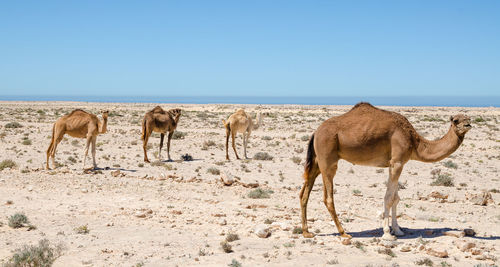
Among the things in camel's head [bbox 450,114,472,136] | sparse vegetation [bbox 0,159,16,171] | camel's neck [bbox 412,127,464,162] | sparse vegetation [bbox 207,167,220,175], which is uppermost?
camel's head [bbox 450,114,472,136]

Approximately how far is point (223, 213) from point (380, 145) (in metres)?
4.32

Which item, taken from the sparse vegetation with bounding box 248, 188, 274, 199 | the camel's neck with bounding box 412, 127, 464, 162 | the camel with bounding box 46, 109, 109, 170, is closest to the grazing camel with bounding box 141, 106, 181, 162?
the camel with bounding box 46, 109, 109, 170

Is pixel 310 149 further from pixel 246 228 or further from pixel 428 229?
pixel 428 229

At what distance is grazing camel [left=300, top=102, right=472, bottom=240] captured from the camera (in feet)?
29.4

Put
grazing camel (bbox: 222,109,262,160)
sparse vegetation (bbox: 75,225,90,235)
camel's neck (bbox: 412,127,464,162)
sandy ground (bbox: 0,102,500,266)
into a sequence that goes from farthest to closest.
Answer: grazing camel (bbox: 222,109,262,160) < sparse vegetation (bbox: 75,225,90,235) < camel's neck (bbox: 412,127,464,162) < sandy ground (bbox: 0,102,500,266)

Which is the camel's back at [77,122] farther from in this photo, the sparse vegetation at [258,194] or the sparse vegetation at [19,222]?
the sparse vegetation at [19,222]

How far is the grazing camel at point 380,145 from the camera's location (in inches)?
352

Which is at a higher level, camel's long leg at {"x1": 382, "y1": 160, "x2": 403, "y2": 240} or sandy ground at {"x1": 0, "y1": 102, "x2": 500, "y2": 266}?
camel's long leg at {"x1": 382, "y1": 160, "x2": 403, "y2": 240}

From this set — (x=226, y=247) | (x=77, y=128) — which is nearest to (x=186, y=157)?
(x=77, y=128)

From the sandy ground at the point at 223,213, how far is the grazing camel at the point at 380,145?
110 cm

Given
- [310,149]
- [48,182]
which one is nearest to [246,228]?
[310,149]

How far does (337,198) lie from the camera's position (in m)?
13.9

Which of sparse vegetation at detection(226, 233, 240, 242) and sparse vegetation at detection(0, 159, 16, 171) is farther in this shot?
sparse vegetation at detection(0, 159, 16, 171)

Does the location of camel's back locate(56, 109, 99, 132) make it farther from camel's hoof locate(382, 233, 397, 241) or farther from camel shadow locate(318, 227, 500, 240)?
camel's hoof locate(382, 233, 397, 241)
